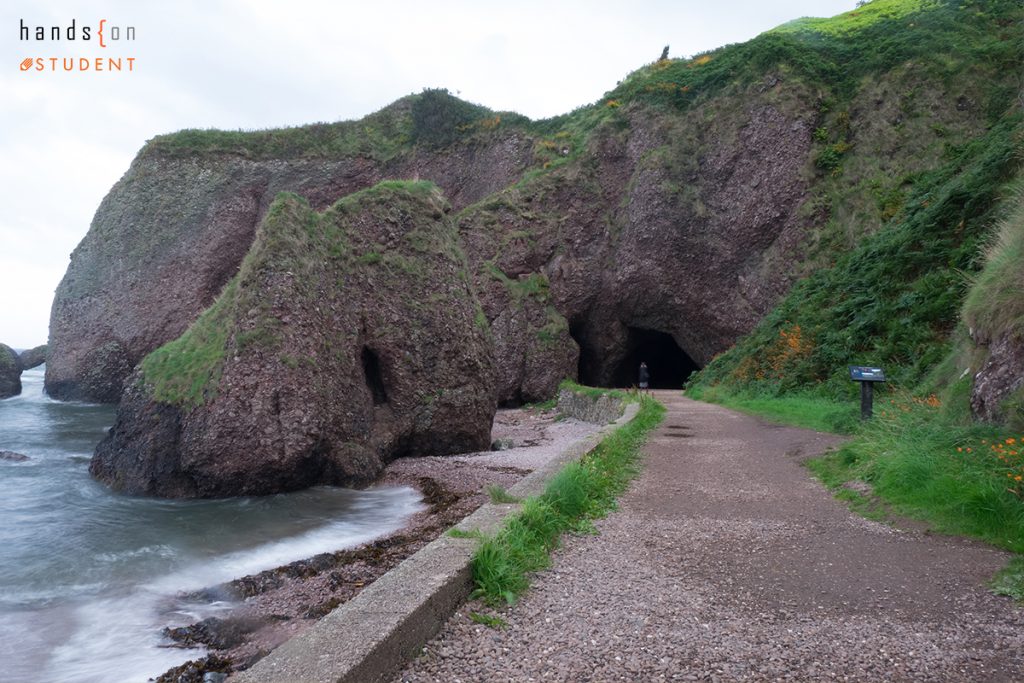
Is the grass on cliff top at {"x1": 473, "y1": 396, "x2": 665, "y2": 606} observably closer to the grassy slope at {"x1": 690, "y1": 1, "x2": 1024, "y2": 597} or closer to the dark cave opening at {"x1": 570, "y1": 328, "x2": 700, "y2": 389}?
the grassy slope at {"x1": 690, "y1": 1, "x2": 1024, "y2": 597}

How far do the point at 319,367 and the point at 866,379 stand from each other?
8.74 metres

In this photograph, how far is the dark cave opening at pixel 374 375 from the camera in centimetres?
1276

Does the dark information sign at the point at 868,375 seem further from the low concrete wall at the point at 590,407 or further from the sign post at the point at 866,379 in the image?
the low concrete wall at the point at 590,407

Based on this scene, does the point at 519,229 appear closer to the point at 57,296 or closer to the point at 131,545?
the point at 131,545

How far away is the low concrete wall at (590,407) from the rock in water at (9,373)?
1199 inches

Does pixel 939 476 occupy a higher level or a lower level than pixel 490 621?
higher

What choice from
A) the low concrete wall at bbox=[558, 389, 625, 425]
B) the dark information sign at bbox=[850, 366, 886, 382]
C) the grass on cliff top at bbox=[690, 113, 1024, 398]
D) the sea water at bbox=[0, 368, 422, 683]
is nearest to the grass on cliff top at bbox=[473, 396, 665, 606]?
the sea water at bbox=[0, 368, 422, 683]

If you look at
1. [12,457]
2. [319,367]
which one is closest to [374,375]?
[319,367]

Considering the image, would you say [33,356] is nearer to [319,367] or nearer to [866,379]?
[319,367]

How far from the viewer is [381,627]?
10.2 feet

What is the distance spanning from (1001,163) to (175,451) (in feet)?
59.2

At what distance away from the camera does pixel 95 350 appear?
32.6m

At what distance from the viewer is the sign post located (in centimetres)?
909

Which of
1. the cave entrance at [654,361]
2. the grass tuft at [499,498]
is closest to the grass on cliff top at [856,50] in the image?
the cave entrance at [654,361]
